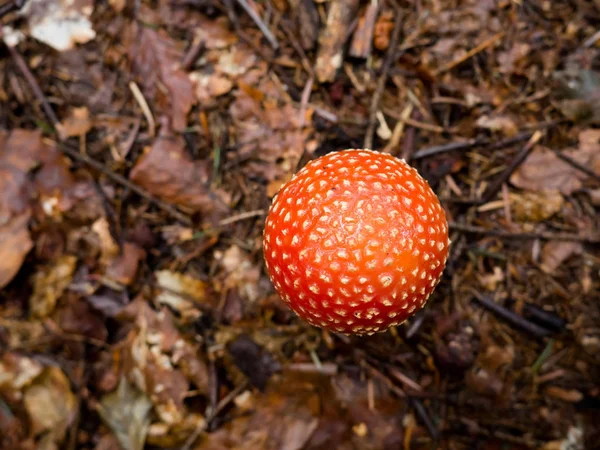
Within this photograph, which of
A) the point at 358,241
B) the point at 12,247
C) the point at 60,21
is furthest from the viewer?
the point at 60,21

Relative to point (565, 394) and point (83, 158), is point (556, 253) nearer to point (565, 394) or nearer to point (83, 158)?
point (565, 394)

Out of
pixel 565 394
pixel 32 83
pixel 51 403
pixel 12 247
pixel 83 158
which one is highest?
pixel 32 83

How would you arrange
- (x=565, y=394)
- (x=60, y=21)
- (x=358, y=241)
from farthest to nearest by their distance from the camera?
(x=60, y=21)
(x=565, y=394)
(x=358, y=241)

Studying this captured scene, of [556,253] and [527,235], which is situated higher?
[527,235]

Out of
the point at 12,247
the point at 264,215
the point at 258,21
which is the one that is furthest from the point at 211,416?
the point at 258,21

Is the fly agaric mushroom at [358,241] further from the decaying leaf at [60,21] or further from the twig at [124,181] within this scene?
the decaying leaf at [60,21]

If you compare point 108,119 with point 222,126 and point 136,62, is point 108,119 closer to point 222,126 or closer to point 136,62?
point 136,62

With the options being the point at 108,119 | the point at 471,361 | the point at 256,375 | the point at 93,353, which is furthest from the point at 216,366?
the point at 108,119
